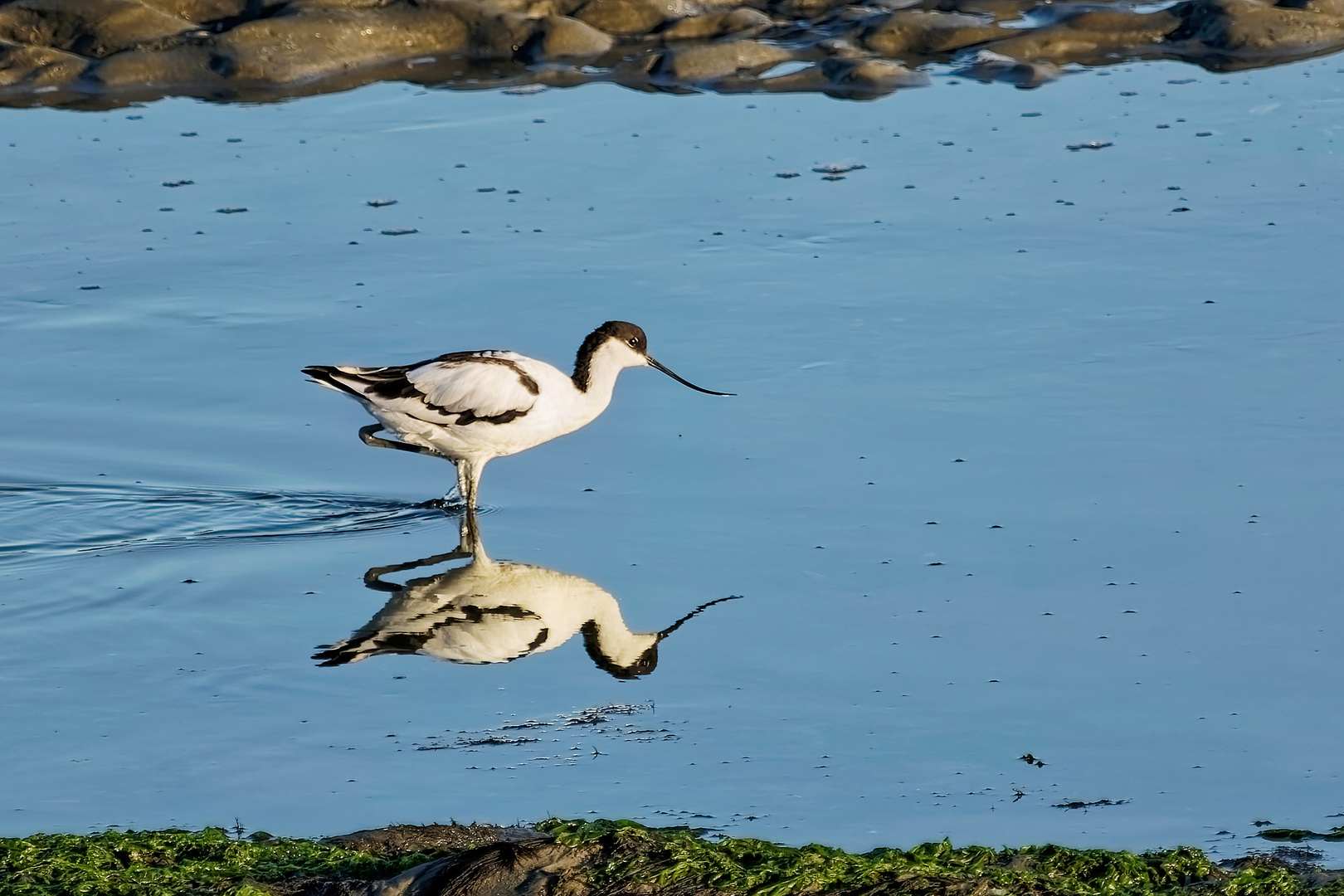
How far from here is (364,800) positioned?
5211 millimetres

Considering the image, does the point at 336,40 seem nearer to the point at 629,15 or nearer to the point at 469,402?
the point at 629,15

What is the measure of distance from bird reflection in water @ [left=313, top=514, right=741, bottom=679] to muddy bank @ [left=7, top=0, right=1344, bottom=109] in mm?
7338

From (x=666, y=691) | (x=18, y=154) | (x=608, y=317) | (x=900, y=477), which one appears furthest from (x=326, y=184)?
(x=666, y=691)

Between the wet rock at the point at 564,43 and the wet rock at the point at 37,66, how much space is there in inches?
137

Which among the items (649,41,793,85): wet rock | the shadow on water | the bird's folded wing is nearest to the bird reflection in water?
the shadow on water

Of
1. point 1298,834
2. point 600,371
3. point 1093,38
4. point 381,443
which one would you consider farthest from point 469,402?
point 1093,38

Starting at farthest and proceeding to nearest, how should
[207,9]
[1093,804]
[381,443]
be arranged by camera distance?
[207,9] < [381,443] < [1093,804]

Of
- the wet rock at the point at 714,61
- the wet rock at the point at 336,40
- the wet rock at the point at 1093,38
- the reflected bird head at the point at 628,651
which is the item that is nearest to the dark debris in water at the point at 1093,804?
the reflected bird head at the point at 628,651

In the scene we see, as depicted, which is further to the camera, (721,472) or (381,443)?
(381,443)

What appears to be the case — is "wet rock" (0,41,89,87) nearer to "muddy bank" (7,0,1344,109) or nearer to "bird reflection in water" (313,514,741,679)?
"muddy bank" (7,0,1344,109)

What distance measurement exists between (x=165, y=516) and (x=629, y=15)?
8558 millimetres

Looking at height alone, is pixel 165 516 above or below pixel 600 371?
below

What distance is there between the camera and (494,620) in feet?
21.7

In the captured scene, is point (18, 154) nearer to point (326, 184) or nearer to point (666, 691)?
point (326, 184)
